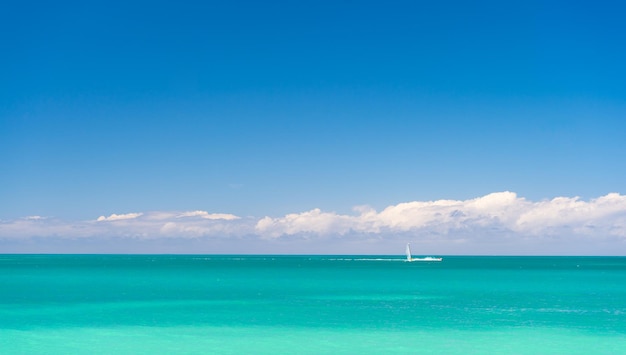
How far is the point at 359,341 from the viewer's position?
35.6 m

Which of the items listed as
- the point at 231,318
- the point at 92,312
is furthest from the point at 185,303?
the point at 231,318

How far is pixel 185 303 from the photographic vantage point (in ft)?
190

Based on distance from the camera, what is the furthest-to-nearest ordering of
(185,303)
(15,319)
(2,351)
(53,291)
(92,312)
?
(53,291) < (185,303) < (92,312) < (15,319) < (2,351)

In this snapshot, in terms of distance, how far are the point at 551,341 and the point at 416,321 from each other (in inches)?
398

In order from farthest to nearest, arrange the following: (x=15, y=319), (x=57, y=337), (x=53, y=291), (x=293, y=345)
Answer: (x=53, y=291)
(x=15, y=319)
(x=57, y=337)
(x=293, y=345)

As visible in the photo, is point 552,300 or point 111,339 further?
point 552,300

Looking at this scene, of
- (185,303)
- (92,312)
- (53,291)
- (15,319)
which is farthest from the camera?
(53,291)

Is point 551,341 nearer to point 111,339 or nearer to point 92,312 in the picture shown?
point 111,339

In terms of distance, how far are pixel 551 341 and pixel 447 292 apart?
37.2m

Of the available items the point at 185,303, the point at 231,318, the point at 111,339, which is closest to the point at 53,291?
the point at 185,303

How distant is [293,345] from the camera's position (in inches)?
1361

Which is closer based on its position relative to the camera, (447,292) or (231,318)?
(231,318)

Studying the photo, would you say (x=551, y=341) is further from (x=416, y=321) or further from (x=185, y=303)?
(x=185, y=303)

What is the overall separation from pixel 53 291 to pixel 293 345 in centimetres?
4634
